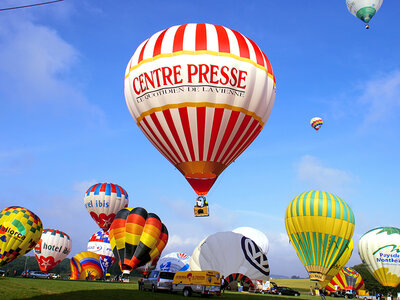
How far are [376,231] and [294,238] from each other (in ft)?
55.6

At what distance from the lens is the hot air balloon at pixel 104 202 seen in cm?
5028

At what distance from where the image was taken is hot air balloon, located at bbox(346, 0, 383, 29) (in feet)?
126

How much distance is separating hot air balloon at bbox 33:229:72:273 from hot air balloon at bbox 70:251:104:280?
635 cm

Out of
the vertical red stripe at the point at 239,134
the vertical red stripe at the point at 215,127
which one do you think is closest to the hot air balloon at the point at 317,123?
the vertical red stripe at the point at 239,134

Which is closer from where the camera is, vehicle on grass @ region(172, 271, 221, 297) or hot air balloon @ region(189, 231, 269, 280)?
vehicle on grass @ region(172, 271, 221, 297)

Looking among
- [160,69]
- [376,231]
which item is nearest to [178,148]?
[160,69]

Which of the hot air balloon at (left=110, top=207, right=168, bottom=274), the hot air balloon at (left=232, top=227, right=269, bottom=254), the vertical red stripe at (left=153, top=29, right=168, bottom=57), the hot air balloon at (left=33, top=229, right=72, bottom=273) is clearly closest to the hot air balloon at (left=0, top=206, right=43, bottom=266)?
the hot air balloon at (left=110, top=207, right=168, bottom=274)

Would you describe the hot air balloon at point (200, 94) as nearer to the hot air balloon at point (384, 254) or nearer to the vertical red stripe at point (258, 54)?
the vertical red stripe at point (258, 54)

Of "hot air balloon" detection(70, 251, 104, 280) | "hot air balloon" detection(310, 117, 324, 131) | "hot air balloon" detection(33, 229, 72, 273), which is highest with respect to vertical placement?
"hot air balloon" detection(310, 117, 324, 131)

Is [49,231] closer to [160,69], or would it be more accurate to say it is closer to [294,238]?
[294,238]

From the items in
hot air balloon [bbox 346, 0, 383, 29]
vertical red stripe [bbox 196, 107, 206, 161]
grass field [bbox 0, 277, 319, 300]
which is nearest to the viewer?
grass field [bbox 0, 277, 319, 300]

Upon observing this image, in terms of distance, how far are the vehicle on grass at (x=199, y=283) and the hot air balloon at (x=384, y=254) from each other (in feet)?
103

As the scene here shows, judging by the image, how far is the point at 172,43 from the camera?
21859 mm

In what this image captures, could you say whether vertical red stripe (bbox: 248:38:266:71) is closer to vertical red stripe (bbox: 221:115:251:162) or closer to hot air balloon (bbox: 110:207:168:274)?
vertical red stripe (bbox: 221:115:251:162)
